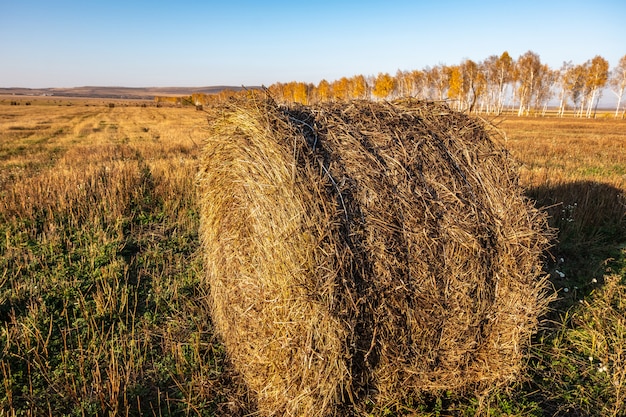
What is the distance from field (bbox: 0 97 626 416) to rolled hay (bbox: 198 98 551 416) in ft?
1.21

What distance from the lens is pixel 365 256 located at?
3.02m

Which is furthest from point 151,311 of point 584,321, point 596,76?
point 596,76

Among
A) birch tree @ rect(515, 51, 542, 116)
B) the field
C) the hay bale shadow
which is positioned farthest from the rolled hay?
birch tree @ rect(515, 51, 542, 116)

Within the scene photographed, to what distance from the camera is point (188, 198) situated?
8023 mm

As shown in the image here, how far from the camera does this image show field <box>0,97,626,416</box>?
3.36m

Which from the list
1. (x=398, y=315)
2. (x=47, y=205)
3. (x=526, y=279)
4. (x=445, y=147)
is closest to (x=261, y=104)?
(x=445, y=147)

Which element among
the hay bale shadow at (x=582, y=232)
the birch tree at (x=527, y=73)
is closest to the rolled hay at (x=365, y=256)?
the hay bale shadow at (x=582, y=232)

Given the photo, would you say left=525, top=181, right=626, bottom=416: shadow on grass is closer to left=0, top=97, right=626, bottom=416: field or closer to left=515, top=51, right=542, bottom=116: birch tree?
left=0, top=97, right=626, bottom=416: field

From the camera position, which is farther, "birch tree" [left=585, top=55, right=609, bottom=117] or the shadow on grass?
"birch tree" [left=585, top=55, right=609, bottom=117]

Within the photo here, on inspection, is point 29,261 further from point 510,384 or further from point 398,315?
point 510,384

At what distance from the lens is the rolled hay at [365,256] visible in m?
2.91

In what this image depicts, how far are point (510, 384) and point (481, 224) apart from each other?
159 centimetres

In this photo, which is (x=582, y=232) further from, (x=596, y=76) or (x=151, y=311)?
(x=596, y=76)

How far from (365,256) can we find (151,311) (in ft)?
Answer: 9.98
